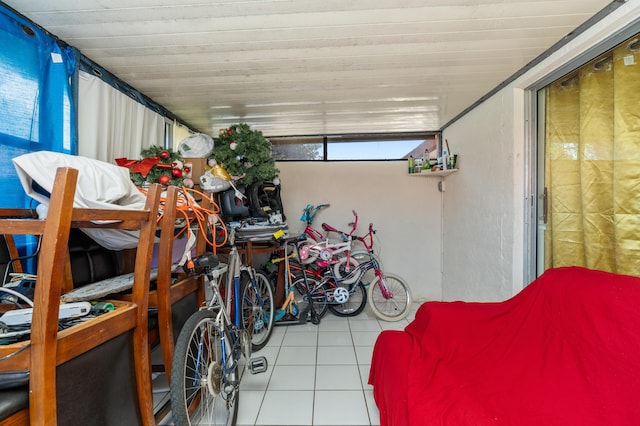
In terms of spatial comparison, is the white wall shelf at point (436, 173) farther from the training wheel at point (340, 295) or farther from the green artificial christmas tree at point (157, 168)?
the green artificial christmas tree at point (157, 168)

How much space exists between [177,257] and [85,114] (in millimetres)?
1168

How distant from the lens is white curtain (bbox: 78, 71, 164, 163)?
187 centimetres

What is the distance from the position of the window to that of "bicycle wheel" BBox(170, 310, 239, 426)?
8.63 feet

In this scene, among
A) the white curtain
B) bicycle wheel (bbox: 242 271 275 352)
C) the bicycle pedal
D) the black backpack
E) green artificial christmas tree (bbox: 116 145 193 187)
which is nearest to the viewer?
the bicycle pedal

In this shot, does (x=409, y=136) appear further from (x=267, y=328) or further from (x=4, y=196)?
(x=4, y=196)

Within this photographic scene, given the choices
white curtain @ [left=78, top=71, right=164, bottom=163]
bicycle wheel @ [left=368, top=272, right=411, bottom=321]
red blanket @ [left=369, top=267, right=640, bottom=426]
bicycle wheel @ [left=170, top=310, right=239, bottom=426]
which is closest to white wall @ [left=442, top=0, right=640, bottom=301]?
bicycle wheel @ [left=368, top=272, right=411, bottom=321]

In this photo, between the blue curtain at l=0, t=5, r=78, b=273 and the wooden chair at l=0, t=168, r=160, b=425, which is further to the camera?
the blue curtain at l=0, t=5, r=78, b=273

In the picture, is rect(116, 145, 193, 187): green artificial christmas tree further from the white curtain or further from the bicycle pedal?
the bicycle pedal

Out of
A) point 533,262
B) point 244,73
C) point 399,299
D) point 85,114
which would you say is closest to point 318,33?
point 244,73

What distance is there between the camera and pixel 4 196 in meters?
1.39

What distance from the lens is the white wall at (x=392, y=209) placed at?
11.8 ft

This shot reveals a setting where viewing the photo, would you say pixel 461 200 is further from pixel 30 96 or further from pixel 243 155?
pixel 30 96

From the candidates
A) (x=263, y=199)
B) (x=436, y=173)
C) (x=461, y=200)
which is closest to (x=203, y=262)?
(x=263, y=199)

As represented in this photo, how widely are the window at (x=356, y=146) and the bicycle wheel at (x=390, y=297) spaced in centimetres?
158
